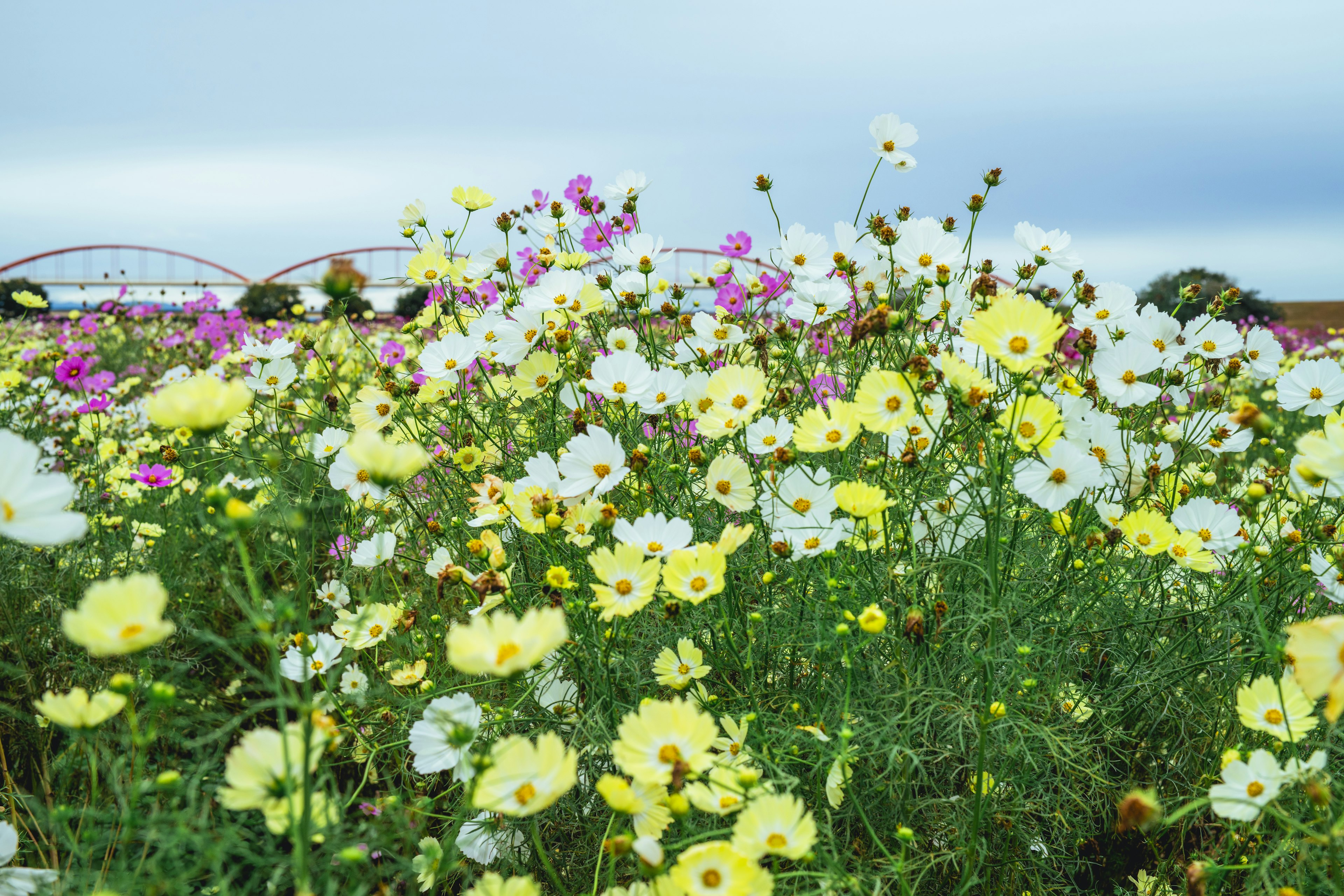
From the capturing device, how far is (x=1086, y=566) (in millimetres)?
1288

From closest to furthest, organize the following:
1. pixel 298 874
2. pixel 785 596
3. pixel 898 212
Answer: pixel 298 874
pixel 785 596
pixel 898 212

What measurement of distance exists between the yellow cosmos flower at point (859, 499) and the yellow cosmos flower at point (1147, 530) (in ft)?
1.55

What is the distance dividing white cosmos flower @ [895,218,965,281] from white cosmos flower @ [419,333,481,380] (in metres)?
0.77

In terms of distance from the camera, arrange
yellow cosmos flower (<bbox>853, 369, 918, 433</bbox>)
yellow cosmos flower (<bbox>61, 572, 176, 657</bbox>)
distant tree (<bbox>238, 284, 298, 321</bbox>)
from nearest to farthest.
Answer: yellow cosmos flower (<bbox>61, 572, 176, 657</bbox>)
yellow cosmos flower (<bbox>853, 369, 918, 433</bbox>)
distant tree (<bbox>238, 284, 298, 321</bbox>)

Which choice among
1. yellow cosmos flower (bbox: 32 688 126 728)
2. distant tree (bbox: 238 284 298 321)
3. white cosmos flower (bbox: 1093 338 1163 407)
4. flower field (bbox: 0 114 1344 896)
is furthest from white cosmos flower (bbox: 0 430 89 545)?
distant tree (bbox: 238 284 298 321)

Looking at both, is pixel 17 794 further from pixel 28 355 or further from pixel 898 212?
pixel 28 355

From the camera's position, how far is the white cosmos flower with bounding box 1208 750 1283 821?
2.73ft

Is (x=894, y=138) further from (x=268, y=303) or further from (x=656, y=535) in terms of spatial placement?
(x=268, y=303)

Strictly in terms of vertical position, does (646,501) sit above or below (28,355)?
above

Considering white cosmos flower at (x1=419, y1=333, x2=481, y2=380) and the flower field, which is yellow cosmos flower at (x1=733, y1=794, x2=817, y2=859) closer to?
the flower field

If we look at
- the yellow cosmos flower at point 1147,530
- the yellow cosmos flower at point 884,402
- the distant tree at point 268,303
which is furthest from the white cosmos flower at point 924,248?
the distant tree at point 268,303

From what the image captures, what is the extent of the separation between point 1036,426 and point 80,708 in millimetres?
1106

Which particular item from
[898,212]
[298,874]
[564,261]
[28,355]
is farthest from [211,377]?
[28,355]

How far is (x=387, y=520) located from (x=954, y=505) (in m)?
1.14
